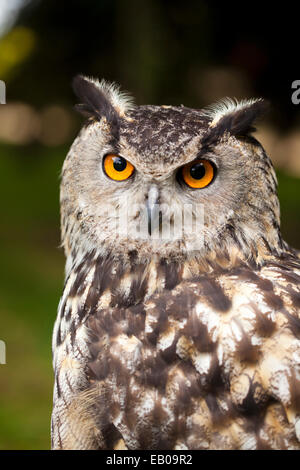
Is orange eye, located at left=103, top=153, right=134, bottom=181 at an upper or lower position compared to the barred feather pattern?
upper

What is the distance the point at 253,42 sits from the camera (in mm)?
5980

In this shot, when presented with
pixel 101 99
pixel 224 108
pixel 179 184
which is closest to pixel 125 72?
pixel 101 99

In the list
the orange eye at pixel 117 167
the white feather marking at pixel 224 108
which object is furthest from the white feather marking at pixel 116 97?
the white feather marking at pixel 224 108

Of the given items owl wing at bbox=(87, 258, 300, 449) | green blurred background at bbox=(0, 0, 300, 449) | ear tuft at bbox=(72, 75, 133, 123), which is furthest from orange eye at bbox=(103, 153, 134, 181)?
green blurred background at bbox=(0, 0, 300, 449)

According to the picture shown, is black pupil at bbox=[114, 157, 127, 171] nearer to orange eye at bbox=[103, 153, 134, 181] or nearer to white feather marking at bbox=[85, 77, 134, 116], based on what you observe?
orange eye at bbox=[103, 153, 134, 181]

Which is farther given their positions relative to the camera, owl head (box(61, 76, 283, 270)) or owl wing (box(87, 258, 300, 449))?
owl head (box(61, 76, 283, 270))

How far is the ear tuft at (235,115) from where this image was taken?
1.74 metres

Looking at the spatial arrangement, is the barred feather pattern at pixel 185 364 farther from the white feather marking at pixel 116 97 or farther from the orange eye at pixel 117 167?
the white feather marking at pixel 116 97

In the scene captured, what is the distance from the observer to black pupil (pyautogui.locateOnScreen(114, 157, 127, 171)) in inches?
68.9

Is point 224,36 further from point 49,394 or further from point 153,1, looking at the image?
point 49,394

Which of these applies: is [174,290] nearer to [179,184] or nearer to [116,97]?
[179,184]

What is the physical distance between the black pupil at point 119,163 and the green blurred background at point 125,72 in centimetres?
344

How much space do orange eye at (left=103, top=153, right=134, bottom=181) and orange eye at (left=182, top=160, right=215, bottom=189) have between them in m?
0.16

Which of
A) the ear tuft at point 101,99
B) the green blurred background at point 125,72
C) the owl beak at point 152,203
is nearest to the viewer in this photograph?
the owl beak at point 152,203
